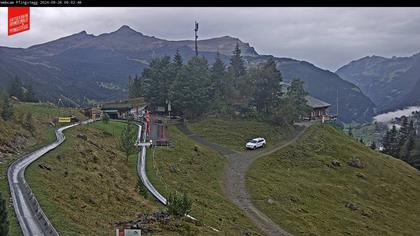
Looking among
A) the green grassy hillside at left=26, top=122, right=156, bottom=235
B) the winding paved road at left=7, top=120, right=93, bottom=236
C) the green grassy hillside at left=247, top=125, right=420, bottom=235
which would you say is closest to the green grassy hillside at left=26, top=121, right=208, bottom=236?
the green grassy hillside at left=26, top=122, right=156, bottom=235

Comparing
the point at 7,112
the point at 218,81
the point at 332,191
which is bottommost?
the point at 332,191

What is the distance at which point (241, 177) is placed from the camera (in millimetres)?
41469

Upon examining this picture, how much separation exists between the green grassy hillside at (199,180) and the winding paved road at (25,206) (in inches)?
404

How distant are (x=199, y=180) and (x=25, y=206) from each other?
781 inches

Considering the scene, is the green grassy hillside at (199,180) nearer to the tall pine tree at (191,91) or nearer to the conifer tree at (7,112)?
the conifer tree at (7,112)

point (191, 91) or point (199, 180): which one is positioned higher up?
point (191, 91)

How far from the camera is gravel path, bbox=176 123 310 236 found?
30.4 metres

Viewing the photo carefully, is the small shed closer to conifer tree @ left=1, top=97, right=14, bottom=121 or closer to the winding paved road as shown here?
conifer tree @ left=1, top=97, right=14, bottom=121

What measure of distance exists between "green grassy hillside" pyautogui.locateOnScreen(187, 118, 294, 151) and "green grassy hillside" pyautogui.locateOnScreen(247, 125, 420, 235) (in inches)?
178


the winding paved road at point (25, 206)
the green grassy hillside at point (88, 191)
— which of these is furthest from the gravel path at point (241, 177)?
the winding paved road at point (25, 206)

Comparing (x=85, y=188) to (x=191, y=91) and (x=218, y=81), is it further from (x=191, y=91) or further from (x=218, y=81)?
(x=218, y=81)

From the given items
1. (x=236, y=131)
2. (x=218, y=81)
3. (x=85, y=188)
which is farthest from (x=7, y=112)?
(x=218, y=81)

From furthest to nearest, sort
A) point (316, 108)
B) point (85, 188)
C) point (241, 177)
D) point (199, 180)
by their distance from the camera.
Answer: point (316, 108), point (241, 177), point (199, 180), point (85, 188)

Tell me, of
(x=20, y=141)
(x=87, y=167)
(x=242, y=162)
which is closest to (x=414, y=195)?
(x=242, y=162)
